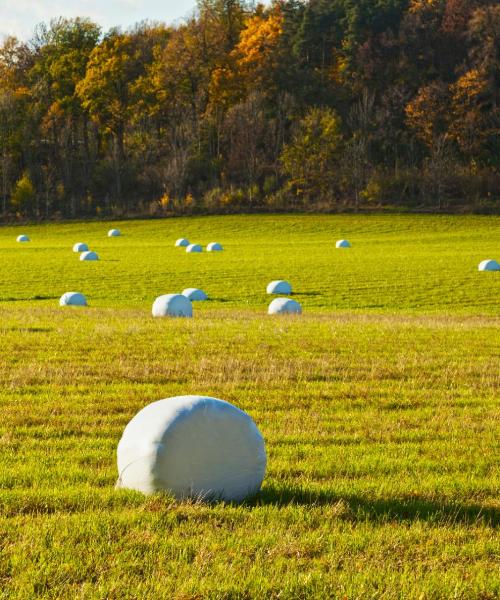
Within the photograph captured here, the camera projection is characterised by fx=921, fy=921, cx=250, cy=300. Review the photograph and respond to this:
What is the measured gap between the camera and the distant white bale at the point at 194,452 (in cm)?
762

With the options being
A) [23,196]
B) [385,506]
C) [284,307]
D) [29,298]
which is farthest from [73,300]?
[23,196]

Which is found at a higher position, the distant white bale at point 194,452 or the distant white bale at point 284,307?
the distant white bale at point 194,452

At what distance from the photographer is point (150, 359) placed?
53.1 ft

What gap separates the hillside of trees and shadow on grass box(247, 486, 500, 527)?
85.2m

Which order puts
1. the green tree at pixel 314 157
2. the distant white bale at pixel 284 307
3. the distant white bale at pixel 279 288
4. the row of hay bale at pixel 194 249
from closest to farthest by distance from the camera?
the distant white bale at pixel 284 307 < the distant white bale at pixel 279 288 < the row of hay bale at pixel 194 249 < the green tree at pixel 314 157

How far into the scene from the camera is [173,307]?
25922 mm

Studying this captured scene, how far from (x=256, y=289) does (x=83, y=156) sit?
8015 centimetres

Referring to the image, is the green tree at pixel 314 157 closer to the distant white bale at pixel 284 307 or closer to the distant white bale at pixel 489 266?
the distant white bale at pixel 489 266

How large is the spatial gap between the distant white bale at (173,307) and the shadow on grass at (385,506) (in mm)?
17793

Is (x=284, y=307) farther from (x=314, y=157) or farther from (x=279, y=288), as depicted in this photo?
(x=314, y=157)

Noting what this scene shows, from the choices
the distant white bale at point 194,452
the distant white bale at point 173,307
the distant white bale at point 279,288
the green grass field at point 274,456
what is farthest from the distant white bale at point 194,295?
the distant white bale at point 194,452

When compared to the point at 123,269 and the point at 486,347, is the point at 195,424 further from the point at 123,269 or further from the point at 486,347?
the point at 123,269

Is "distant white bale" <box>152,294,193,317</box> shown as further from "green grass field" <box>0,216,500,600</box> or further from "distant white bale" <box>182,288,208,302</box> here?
"distant white bale" <box>182,288,208,302</box>

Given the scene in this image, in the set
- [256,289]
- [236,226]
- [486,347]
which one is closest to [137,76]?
[236,226]
